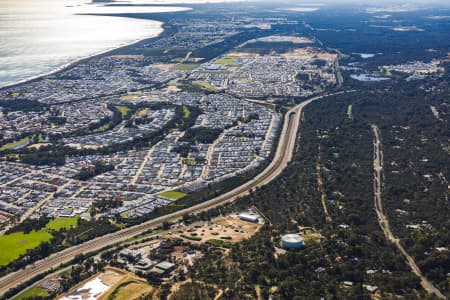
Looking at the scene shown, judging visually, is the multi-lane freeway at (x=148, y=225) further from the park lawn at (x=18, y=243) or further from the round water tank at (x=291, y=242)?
the round water tank at (x=291, y=242)

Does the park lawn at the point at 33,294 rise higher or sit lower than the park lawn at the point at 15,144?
lower

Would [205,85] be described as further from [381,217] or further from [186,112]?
[381,217]

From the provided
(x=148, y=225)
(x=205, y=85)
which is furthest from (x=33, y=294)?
(x=205, y=85)

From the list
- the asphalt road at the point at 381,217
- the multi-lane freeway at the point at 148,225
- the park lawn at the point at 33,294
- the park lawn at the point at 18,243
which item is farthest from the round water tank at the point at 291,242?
the park lawn at the point at 18,243

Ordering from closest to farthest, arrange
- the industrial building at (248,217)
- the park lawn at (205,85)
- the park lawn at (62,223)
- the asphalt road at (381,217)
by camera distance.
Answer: the asphalt road at (381,217)
the industrial building at (248,217)
the park lawn at (62,223)
the park lawn at (205,85)

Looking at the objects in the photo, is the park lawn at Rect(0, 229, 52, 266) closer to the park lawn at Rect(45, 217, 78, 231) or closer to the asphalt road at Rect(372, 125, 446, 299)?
the park lawn at Rect(45, 217, 78, 231)
